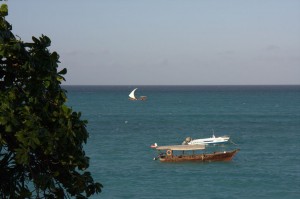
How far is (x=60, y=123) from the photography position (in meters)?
10.4

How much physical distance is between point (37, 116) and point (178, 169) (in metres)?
50.4

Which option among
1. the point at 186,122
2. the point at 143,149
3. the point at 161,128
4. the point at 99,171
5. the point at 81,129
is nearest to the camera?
the point at 81,129

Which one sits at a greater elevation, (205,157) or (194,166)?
(205,157)

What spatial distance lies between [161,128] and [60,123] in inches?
3782

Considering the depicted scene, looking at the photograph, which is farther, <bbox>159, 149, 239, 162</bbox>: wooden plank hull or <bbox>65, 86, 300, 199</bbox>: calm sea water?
<bbox>159, 149, 239, 162</bbox>: wooden plank hull

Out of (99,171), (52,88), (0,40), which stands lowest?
(99,171)

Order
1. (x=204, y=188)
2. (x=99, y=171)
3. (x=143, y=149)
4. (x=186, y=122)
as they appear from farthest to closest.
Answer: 1. (x=186, y=122)
2. (x=143, y=149)
3. (x=99, y=171)
4. (x=204, y=188)

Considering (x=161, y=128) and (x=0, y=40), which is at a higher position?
(x=0, y=40)

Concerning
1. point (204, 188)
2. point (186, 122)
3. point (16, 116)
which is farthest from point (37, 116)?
point (186, 122)

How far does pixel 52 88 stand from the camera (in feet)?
35.1

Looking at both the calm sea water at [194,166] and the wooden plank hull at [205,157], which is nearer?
the calm sea water at [194,166]

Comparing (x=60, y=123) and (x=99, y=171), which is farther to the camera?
(x=99, y=171)

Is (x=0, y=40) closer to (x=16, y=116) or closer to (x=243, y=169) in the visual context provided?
(x=16, y=116)

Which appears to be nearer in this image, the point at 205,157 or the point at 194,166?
the point at 194,166
